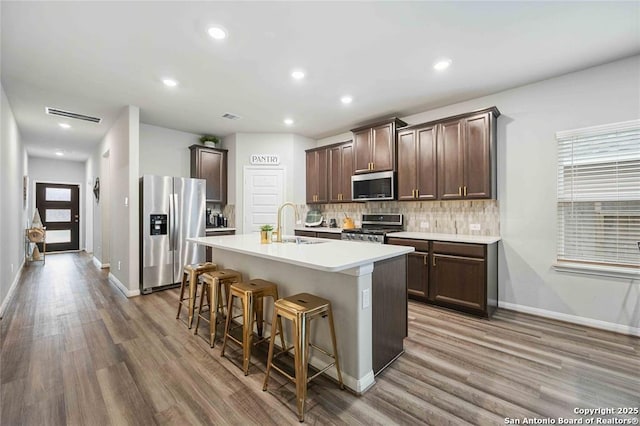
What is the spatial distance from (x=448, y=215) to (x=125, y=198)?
4.87m

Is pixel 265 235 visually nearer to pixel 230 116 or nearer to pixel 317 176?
pixel 230 116

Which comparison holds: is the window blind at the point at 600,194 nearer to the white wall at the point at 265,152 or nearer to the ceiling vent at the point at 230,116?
the white wall at the point at 265,152

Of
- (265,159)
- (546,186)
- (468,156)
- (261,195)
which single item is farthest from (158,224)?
(546,186)

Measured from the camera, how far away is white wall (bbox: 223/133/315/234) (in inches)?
219

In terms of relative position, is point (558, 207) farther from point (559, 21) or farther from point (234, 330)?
point (234, 330)

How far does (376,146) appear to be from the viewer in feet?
14.8

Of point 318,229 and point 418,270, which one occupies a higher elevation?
point 318,229

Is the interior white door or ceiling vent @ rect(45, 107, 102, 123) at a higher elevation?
ceiling vent @ rect(45, 107, 102, 123)

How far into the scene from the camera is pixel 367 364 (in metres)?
2.03

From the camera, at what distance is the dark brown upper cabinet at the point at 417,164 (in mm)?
3949

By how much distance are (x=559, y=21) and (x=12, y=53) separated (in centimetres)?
493

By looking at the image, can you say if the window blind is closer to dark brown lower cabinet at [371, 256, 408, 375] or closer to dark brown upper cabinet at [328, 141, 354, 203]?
dark brown lower cabinet at [371, 256, 408, 375]

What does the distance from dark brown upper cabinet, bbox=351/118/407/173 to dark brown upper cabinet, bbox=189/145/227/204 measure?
267cm

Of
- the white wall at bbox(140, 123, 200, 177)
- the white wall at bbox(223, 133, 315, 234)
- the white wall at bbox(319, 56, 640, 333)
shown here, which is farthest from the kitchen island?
the white wall at bbox(140, 123, 200, 177)
